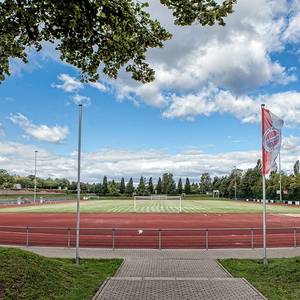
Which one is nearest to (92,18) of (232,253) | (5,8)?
(5,8)

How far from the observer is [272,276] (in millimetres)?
13016

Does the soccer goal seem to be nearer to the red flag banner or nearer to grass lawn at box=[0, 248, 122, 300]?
the red flag banner

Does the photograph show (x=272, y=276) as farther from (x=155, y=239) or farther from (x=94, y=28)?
(x=155, y=239)

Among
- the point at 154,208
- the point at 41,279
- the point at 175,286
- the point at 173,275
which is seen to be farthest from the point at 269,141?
the point at 154,208

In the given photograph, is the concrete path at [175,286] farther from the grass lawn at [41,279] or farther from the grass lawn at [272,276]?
the grass lawn at [41,279]

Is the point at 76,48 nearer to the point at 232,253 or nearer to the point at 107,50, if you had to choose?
the point at 107,50

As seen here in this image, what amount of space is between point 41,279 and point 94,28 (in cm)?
591

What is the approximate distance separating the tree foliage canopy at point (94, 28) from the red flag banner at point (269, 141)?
6.94 m

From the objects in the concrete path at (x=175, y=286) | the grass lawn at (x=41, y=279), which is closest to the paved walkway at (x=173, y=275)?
the concrete path at (x=175, y=286)

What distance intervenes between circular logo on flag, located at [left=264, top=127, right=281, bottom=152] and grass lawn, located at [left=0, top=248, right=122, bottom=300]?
23.4ft

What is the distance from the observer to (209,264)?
636 inches

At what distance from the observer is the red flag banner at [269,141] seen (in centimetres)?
1622

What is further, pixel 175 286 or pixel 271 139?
pixel 271 139

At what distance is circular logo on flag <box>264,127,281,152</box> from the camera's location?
16328 millimetres
